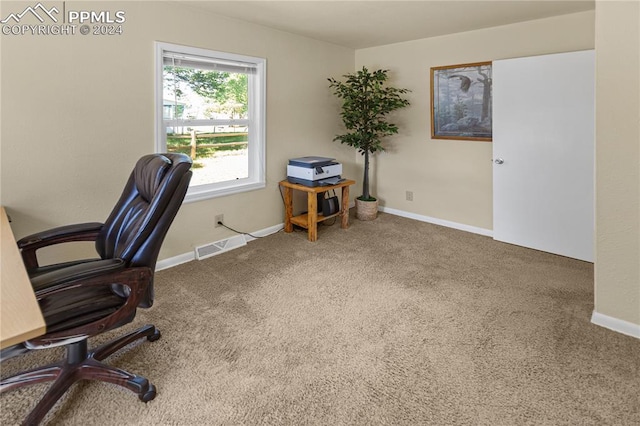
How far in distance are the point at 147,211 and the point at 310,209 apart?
91.6 inches

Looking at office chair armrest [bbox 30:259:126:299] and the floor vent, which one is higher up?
office chair armrest [bbox 30:259:126:299]

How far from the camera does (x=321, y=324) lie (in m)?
2.30

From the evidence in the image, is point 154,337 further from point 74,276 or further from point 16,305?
point 16,305

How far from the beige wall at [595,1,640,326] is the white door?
1.27 m

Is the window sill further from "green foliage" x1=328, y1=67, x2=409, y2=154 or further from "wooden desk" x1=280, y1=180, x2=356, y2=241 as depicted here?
"green foliage" x1=328, y1=67, x2=409, y2=154

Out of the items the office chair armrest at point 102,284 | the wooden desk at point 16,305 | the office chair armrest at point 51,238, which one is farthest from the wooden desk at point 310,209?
the wooden desk at point 16,305

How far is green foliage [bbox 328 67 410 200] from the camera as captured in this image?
4.16 m

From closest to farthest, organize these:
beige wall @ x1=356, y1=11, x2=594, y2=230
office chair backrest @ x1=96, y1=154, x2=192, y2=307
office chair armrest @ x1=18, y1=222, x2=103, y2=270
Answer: office chair backrest @ x1=96, y1=154, x2=192, y2=307 → office chair armrest @ x1=18, y1=222, x2=103, y2=270 → beige wall @ x1=356, y1=11, x2=594, y2=230

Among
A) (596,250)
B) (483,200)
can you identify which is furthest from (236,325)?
(483,200)

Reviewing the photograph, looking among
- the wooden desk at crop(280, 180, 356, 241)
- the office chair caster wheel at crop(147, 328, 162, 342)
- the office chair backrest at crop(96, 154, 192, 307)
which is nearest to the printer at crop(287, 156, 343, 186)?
the wooden desk at crop(280, 180, 356, 241)

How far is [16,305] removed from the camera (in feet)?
3.61

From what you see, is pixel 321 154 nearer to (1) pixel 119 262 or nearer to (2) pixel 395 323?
(2) pixel 395 323

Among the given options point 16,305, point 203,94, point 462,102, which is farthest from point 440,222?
point 16,305

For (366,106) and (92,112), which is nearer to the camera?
(92,112)
